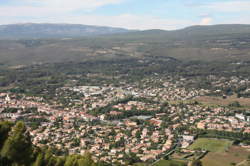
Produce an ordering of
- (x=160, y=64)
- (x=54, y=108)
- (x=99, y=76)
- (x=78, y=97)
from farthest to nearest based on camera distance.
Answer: (x=160, y=64) → (x=99, y=76) → (x=78, y=97) → (x=54, y=108)

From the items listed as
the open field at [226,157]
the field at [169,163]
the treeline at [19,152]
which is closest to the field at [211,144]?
the open field at [226,157]

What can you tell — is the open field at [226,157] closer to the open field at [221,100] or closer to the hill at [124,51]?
the open field at [221,100]

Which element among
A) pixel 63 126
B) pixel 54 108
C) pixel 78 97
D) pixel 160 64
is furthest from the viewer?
pixel 160 64

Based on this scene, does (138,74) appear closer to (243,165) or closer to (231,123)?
(231,123)

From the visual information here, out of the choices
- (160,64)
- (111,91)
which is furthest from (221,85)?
(160,64)

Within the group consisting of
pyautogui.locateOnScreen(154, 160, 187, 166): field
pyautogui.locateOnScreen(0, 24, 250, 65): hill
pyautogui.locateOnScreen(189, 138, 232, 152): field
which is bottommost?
pyautogui.locateOnScreen(189, 138, 232, 152): field

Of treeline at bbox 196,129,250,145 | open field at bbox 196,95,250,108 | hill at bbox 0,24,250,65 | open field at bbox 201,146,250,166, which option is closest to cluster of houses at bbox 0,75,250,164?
treeline at bbox 196,129,250,145

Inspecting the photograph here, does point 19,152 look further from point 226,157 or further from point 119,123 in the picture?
point 119,123

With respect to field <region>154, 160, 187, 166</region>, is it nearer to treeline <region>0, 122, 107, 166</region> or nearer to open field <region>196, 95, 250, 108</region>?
treeline <region>0, 122, 107, 166</region>

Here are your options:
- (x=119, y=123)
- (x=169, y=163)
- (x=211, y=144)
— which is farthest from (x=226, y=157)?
(x=119, y=123)
